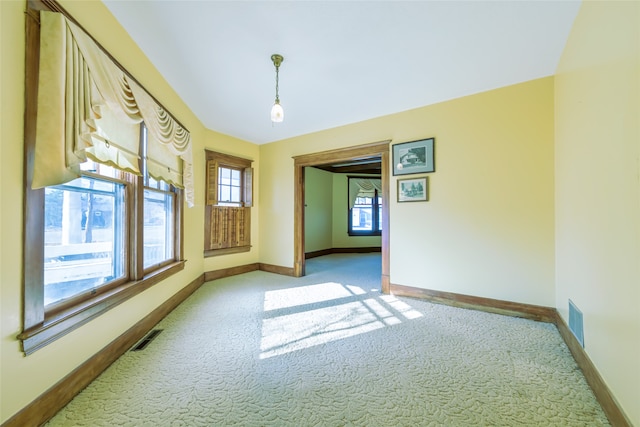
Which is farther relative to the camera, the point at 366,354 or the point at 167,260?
the point at 167,260

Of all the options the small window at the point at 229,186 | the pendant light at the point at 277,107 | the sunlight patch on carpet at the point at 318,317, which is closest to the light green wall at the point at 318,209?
the small window at the point at 229,186

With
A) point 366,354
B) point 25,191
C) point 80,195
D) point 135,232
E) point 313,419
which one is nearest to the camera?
point 25,191

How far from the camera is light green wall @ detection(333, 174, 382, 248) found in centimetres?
769

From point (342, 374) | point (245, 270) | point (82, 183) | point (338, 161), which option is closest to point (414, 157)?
point (338, 161)

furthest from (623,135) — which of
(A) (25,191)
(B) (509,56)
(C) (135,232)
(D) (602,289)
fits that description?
(C) (135,232)

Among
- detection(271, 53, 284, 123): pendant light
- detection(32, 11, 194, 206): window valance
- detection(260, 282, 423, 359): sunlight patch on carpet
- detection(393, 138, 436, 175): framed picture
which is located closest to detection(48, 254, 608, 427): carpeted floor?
detection(260, 282, 423, 359): sunlight patch on carpet

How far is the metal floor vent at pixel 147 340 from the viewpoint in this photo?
6.73 ft

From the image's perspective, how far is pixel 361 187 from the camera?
786 centimetres

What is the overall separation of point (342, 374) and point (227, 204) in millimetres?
3527

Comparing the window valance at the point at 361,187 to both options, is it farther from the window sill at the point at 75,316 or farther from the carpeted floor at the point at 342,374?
the window sill at the point at 75,316

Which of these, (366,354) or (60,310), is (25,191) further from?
(366,354)

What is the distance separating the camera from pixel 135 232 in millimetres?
2213

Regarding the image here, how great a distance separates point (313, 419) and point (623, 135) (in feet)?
7.17

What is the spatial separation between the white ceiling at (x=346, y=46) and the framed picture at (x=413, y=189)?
1.00 m
